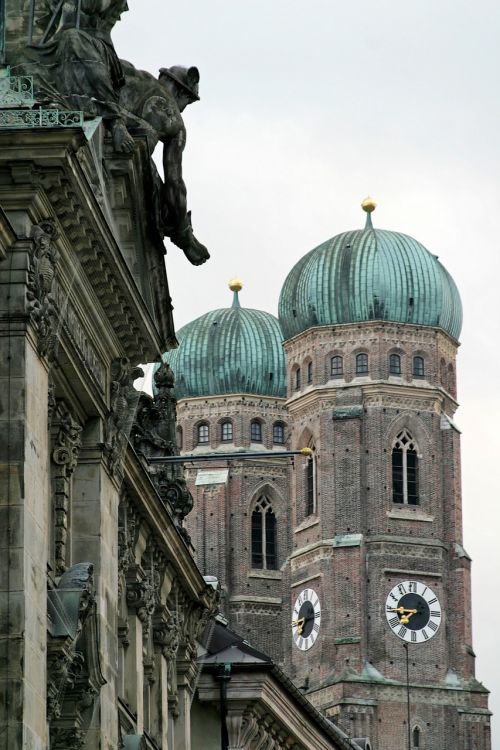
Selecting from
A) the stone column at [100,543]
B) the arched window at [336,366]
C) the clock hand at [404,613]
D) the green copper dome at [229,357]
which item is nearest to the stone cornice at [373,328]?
the arched window at [336,366]

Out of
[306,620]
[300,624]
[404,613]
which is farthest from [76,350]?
[300,624]

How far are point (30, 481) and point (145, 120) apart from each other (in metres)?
7.30

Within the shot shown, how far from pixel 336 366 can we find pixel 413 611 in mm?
13798

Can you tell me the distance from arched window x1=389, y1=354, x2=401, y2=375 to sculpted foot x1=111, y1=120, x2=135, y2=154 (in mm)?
125033

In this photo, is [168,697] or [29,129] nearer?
[29,129]

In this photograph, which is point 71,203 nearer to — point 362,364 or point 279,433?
point 362,364

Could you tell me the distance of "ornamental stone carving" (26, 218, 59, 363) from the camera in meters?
29.2

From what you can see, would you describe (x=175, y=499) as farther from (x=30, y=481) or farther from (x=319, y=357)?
(x=319, y=357)

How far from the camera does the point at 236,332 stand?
586ft

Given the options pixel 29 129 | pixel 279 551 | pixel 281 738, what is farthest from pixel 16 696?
pixel 279 551

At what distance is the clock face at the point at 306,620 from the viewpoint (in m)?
155

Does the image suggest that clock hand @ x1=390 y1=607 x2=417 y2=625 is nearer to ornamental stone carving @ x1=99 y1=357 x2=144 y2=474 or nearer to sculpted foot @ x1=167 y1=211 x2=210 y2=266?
sculpted foot @ x1=167 y1=211 x2=210 y2=266

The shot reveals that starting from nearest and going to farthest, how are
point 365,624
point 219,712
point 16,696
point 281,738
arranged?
1. point 16,696
2. point 219,712
3. point 281,738
4. point 365,624

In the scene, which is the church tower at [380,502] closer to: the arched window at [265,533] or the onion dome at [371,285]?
the onion dome at [371,285]
